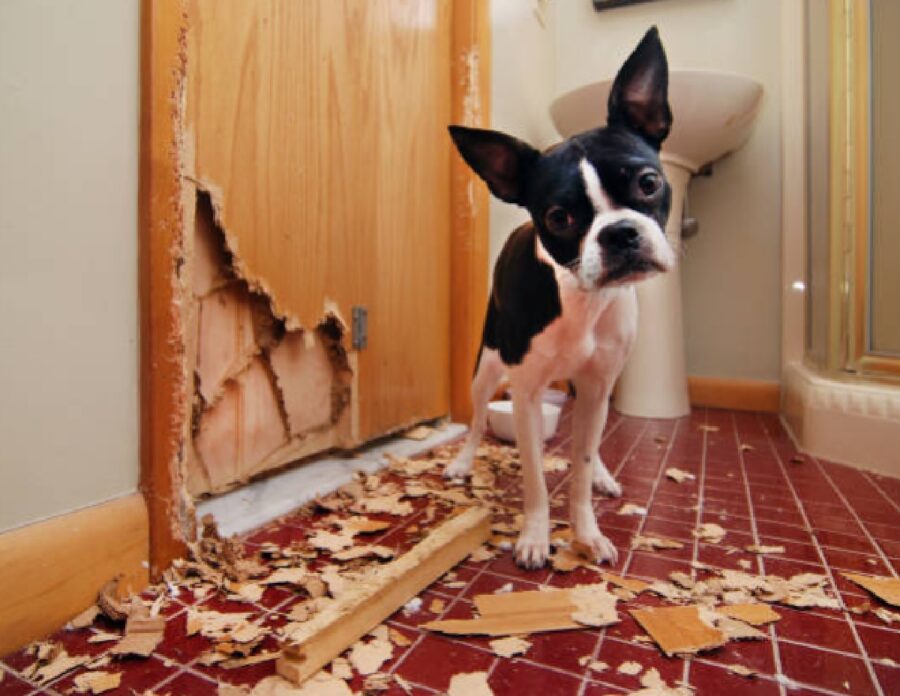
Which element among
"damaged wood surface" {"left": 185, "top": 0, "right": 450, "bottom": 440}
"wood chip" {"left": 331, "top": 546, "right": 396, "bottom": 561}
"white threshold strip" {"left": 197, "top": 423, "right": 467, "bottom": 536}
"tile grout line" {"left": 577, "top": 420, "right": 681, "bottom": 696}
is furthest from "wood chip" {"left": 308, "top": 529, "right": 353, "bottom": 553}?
"tile grout line" {"left": 577, "top": 420, "right": 681, "bottom": 696}

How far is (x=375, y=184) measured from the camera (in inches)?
60.4

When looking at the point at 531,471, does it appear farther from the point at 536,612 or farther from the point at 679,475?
the point at 679,475

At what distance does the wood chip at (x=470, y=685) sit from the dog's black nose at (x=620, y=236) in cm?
56

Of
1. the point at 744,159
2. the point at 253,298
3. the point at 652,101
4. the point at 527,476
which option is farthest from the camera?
the point at 744,159

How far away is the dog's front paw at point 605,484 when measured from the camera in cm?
132

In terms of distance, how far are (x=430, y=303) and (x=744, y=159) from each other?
1.55 meters

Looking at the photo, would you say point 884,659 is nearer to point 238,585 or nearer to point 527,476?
point 527,476

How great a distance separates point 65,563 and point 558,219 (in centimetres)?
81

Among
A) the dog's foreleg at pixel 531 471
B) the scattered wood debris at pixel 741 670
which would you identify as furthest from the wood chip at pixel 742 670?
the dog's foreleg at pixel 531 471

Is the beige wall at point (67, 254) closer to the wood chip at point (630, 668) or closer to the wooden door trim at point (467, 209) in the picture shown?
the wood chip at point (630, 668)

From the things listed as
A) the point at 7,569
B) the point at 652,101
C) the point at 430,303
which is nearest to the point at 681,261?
the point at 430,303

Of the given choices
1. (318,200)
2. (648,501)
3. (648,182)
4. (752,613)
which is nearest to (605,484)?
(648,501)

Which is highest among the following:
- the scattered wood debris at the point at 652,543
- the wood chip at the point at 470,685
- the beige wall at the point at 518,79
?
the beige wall at the point at 518,79

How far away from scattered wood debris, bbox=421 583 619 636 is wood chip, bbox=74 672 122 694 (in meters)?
0.36
